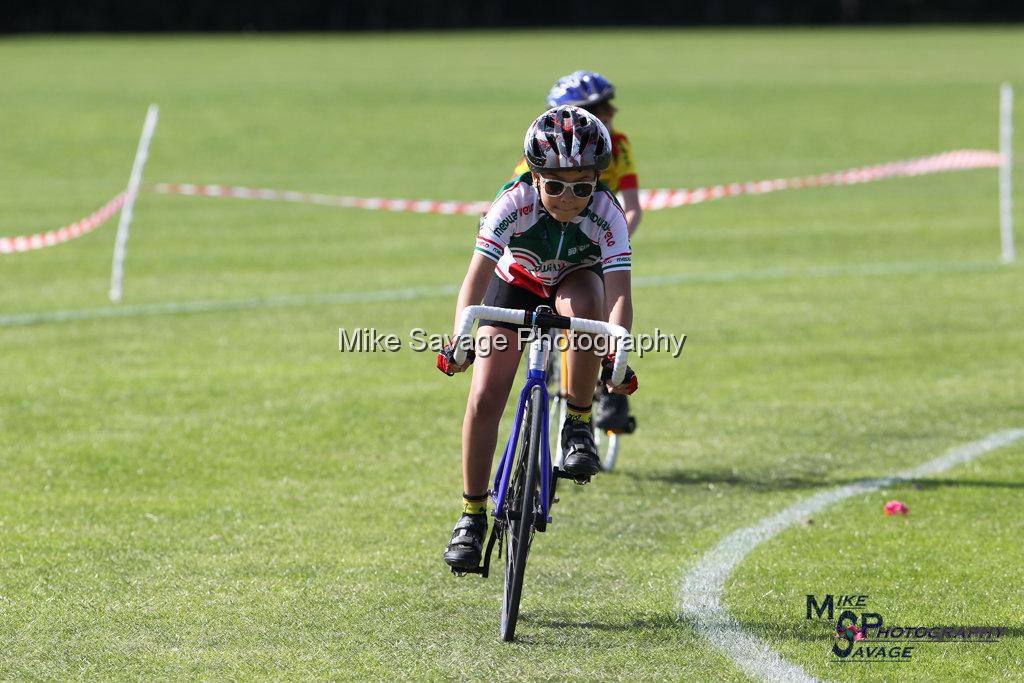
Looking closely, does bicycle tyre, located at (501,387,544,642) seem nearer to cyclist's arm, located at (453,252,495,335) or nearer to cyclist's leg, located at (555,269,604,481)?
cyclist's leg, located at (555,269,604,481)

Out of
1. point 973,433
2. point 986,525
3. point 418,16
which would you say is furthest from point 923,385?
point 418,16

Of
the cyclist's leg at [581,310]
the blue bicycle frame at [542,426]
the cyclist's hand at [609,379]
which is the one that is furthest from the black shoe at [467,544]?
the cyclist's hand at [609,379]

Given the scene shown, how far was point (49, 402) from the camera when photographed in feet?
35.2

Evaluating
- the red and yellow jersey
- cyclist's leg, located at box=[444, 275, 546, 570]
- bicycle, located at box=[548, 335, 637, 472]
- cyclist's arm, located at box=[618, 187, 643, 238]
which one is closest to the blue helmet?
the red and yellow jersey

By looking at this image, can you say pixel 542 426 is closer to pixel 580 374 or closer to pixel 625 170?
pixel 580 374

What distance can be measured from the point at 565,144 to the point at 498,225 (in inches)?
18.6

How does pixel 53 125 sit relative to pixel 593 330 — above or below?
below

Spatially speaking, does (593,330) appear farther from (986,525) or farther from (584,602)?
(986,525)

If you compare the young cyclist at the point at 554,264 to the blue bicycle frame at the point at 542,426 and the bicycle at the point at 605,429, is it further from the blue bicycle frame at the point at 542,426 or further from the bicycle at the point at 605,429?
the bicycle at the point at 605,429

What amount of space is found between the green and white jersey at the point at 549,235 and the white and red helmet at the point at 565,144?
Answer: 0.74 feet

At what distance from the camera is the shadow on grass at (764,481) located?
28.5 feet

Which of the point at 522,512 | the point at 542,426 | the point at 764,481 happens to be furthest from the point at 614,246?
the point at 764,481

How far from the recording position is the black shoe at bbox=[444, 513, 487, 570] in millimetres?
6410

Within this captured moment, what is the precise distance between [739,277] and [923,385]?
17.5ft
